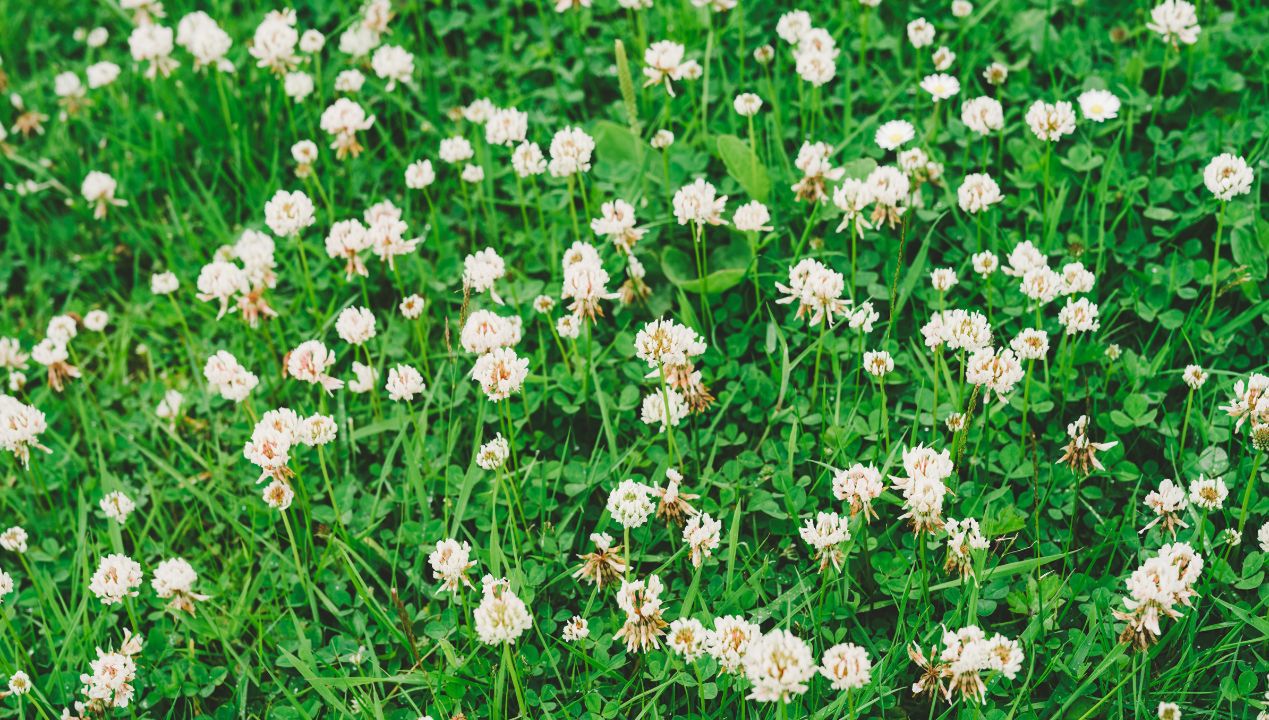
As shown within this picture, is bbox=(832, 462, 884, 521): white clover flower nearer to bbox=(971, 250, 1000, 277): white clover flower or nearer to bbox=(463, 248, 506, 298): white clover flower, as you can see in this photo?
bbox=(971, 250, 1000, 277): white clover flower

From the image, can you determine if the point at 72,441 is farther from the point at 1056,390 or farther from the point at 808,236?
the point at 1056,390

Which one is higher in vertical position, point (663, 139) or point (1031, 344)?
point (663, 139)

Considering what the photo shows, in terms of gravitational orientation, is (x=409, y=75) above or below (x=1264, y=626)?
above

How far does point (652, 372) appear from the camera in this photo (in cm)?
315

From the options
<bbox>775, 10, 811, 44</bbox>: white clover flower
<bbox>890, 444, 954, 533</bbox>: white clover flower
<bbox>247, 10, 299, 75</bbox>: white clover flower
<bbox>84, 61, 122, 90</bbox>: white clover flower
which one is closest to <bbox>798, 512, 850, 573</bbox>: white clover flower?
<bbox>890, 444, 954, 533</bbox>: white clover flower

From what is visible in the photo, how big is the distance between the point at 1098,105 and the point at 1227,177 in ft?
1.90

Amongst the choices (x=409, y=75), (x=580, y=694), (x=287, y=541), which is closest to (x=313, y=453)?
(x=287, y=541)

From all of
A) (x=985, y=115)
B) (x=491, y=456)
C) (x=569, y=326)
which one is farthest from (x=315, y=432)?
(x=985, y=115)

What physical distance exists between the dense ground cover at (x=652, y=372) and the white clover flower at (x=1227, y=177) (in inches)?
0.5

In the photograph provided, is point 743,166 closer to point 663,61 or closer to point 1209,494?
point 663,61

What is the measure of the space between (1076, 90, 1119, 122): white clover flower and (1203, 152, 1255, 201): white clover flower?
0.45 meters

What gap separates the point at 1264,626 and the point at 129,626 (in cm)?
269

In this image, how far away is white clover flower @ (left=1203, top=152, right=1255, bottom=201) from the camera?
2.87m

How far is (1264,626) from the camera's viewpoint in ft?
8.07
